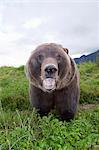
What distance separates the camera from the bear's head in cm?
432

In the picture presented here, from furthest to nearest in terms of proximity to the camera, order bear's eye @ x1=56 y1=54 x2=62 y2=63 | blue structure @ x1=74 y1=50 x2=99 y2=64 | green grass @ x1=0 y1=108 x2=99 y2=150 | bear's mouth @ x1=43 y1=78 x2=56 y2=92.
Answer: blue structure @ x1=74 y1=50 x2=99 y2=64 < bear's eye @ x1=56 y1=54 x2=62 y2=63 < bear's mouth @ x1=43 y1=78 x2=56 y2=92 < green grass @ x1=0 y1=108 x2=99 y2=150

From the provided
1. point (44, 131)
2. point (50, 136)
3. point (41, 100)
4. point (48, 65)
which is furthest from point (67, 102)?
point (48, 65)

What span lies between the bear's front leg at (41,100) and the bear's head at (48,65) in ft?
1.41

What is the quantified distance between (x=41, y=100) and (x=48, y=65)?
1.05m

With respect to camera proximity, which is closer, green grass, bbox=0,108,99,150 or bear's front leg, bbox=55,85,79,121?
green grass, bbox=0,108,99,150

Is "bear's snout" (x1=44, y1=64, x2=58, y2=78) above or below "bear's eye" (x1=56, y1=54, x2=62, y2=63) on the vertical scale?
below

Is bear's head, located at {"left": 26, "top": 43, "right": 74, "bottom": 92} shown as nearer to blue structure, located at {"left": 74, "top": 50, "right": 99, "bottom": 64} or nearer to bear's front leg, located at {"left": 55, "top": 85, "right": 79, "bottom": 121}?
bear's front leg, located at {"left": 55, "top": 85, "right": 79, "bottom": 121}

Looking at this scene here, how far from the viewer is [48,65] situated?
4.27 metres

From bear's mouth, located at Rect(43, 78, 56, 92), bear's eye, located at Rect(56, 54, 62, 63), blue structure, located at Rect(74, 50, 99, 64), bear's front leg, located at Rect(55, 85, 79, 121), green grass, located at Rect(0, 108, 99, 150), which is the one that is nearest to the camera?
green grass, located at Rect(0, 108, 99, 150)

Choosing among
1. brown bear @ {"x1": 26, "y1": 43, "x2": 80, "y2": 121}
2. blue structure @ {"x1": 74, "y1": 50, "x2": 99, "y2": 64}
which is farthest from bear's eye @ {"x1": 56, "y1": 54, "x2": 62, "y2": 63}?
blue structure @ {"x1": 74, "y1": 50, "x2": 99, "y2": 64}

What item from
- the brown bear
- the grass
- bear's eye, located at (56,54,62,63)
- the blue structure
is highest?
bear's eye, located at (56,54,62,63)

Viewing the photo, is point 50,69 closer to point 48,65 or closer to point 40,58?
point 48,65

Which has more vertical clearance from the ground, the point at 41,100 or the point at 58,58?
the point at 58,58

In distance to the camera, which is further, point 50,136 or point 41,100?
point 41,100
